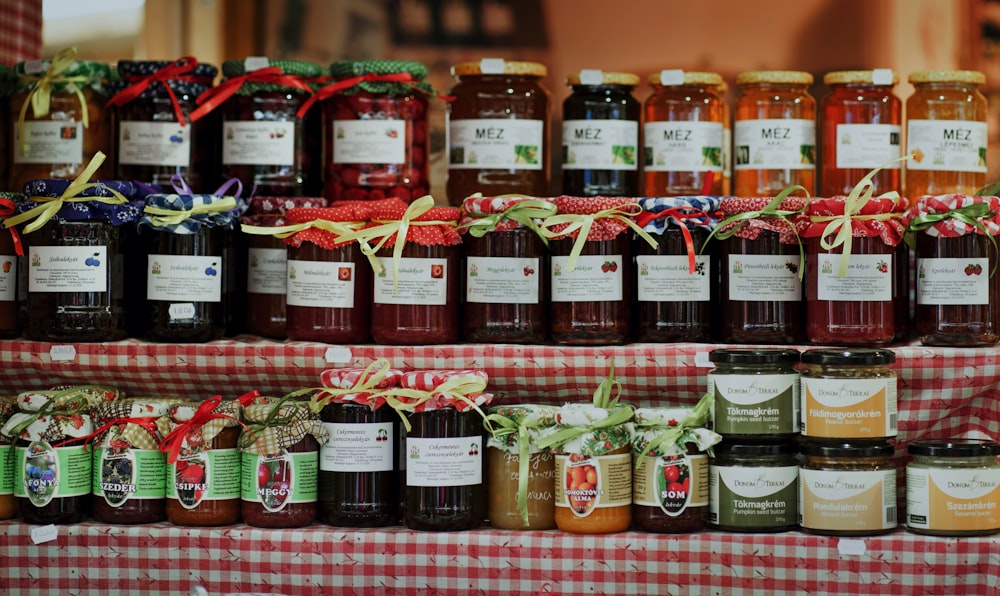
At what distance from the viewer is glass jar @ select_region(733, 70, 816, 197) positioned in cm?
257

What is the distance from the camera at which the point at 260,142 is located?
2.62 metres

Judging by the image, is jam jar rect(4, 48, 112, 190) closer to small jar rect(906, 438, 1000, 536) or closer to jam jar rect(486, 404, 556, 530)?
jam jar rect(486, 404, 556, 530)

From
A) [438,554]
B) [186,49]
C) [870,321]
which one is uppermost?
[186,49]

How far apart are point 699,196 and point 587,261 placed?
0.29 metres

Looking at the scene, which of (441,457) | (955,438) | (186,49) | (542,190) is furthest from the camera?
(186,49)

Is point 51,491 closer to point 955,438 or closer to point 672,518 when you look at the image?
point 672,518

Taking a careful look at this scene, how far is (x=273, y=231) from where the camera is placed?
8.09 ft

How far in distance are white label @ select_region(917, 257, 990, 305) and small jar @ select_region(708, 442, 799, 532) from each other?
0.46m

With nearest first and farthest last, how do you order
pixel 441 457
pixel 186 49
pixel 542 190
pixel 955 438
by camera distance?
pixel 441 457
pixel 955 438
pixel 542 190
pixel 186 49

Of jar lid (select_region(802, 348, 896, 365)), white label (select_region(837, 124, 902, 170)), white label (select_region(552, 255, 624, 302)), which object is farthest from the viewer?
white label (select_region(837, 124, 902, 170))

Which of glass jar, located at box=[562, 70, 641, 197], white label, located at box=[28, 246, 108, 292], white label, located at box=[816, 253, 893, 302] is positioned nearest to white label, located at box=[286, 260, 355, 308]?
white label, located at box=[28, 246, 108, 292]

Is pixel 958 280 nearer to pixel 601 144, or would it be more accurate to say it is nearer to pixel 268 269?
pixel 601 144

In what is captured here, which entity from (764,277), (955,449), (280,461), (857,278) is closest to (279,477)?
(280,461)

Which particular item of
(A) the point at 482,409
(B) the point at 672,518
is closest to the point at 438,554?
(A) the point at 482,409
